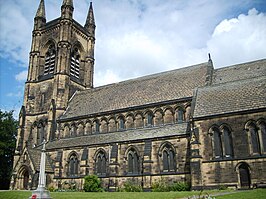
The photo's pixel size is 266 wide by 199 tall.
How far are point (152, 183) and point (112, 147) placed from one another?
6251mm

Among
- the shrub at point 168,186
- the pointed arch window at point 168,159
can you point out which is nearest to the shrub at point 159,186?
the shrub at point 168,186

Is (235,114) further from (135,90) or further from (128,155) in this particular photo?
(135,90)

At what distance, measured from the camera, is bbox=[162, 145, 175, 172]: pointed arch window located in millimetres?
28859

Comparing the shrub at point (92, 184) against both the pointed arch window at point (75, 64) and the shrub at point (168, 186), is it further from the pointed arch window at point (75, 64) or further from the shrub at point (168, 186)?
the pointed arch window at point (75, 64)

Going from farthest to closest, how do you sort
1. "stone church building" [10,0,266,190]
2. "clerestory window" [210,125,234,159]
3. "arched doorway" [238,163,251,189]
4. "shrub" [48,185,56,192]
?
"shrub" [48,185,56,192] → "clerestory window" [210,125,234,159] → "stone church building" [10,0,266,190] → "arched doorway" [238,163,251,189]

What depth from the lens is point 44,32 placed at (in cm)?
4881

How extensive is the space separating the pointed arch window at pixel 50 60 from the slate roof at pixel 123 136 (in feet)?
42.7

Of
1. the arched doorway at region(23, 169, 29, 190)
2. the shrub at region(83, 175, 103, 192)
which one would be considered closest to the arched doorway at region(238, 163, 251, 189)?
the shrub at region(83, 175, 103, 192)

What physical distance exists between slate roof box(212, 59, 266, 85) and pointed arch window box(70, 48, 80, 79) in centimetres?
2239

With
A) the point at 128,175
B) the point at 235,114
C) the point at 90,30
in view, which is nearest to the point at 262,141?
the point at 235,114

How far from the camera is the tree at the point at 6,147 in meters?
46.9

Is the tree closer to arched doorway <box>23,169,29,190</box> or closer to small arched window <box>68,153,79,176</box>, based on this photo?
arched doorway <box>23,169,29,190</box>

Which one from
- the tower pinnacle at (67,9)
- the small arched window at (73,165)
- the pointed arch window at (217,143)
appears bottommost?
the small arched window at (73,165)

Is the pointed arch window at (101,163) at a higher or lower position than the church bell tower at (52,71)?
lower
